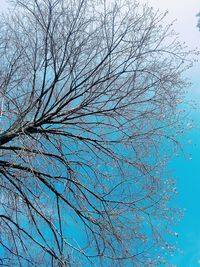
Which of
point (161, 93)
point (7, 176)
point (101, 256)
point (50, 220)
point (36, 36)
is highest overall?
point (36, 36)

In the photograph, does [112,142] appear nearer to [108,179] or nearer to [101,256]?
[108,179]

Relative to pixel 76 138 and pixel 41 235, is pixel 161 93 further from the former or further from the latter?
pixel 41 235

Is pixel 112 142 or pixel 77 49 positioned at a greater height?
pixel 77 49

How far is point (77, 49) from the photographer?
21.6 ft

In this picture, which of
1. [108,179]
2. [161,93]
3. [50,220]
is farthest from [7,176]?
[161,93]

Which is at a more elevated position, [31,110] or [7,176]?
[31,110]

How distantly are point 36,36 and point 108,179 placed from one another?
2.86 metres

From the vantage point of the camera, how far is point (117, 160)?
693 cm

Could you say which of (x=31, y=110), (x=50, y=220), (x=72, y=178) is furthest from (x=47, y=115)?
(x=50, y=220)

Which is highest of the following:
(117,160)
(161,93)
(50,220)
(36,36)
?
(36,36)

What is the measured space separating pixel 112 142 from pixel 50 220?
70.2 inches

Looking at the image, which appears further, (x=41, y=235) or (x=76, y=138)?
(x=76, y=138)

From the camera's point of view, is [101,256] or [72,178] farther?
[72,178]

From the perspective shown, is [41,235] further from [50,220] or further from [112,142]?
[112,142]
